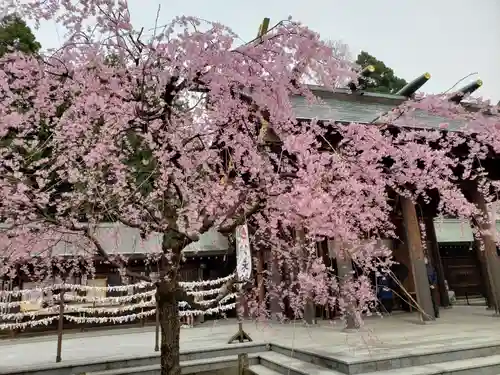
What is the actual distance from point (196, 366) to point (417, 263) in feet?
19.3

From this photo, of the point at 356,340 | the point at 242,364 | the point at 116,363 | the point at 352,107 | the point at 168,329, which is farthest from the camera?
the point at 352,107

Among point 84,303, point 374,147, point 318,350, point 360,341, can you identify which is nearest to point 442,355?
point 360,341

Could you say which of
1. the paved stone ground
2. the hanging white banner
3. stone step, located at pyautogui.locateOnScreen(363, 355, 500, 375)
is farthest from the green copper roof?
stone step, located at pyautogui.locateOnScreen(363, 355, 500, 375)

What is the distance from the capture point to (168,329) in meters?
4.27

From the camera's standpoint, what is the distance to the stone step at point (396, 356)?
16.0 feet

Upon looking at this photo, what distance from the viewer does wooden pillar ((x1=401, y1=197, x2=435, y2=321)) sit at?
28.0ft

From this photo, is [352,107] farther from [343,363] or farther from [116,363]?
[116,363]

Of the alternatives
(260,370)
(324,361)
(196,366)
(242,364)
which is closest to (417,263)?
(324,361)

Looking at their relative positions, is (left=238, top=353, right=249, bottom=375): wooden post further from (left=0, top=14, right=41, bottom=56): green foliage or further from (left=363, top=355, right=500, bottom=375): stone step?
(left=0, top=14, right=41, bottom=56): green foliage

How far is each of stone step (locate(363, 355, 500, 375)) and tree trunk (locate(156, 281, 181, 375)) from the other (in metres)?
2.72

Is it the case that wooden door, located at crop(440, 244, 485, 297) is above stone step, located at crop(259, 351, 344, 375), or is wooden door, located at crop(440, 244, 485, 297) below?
above

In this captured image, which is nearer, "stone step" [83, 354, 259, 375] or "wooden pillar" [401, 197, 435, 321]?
"stone step" [83, 354, 259, 375]

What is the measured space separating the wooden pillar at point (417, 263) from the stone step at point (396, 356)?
116 inches

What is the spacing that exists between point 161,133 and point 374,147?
4220mm
